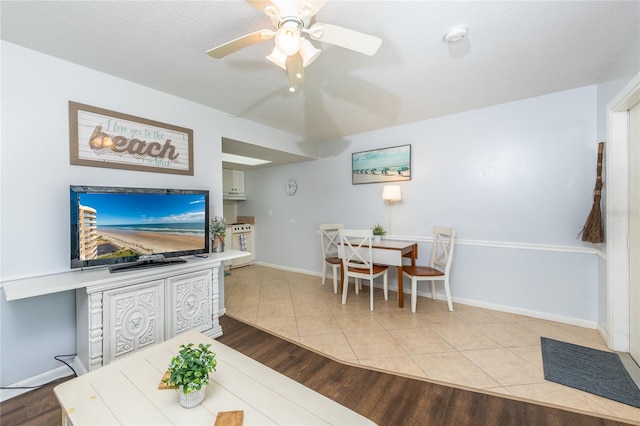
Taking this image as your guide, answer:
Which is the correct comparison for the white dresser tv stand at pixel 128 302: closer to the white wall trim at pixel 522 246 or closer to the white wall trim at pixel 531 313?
the white wall trim at pixel 522 246

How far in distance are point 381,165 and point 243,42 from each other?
112 inches

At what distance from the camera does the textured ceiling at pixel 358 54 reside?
1.51 metres

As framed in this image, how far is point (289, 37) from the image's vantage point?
1315mm

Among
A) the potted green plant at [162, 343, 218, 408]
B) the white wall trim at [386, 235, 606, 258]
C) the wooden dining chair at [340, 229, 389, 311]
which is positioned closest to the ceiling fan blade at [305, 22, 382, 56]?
the potted green plant at [162, 343, 218, 408]

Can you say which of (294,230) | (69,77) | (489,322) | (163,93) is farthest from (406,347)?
(69,77)

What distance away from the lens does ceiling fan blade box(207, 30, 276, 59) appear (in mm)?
1370

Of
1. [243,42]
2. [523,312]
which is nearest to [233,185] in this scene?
[243,42]

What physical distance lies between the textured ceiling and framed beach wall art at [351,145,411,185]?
2.95 feet

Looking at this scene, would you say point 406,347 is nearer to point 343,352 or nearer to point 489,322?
point 343,352

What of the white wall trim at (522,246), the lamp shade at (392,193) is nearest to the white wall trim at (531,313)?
the white wall trim at (522,246)

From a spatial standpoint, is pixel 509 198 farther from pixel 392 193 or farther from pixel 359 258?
pixel 359 258

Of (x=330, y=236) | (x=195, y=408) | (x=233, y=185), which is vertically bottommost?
(x=195, y=408)

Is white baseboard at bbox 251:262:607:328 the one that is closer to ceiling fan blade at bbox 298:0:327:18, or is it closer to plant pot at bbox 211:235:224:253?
plant pot at bbox 211:235:224:253

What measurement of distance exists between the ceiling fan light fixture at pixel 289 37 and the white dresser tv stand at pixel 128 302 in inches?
76.4
